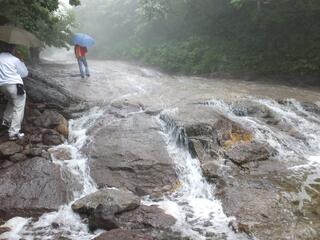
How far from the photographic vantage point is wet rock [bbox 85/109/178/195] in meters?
7.12

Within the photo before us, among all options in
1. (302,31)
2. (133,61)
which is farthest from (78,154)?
(133,61)

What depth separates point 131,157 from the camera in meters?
7.71

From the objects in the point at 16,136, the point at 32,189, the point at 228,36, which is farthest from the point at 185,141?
the point at 228,36

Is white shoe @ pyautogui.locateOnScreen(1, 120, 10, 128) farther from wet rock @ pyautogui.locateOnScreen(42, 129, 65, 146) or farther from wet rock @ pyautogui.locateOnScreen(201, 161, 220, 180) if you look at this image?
wet rock @ pyautogui.locateOnScreen(201, 161, 220, 180)

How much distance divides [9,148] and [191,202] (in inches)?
155

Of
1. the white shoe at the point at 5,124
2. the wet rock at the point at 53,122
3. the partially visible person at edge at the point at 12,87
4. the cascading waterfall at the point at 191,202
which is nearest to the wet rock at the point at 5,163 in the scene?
the partially visible person at edge at the point at 12,87

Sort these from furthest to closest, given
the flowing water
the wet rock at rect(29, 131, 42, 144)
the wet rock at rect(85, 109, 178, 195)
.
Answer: the wet rock at rect(29, 131, 42, 144)
the wet rock at rect(85, 109, 178, 195)
the flowing water

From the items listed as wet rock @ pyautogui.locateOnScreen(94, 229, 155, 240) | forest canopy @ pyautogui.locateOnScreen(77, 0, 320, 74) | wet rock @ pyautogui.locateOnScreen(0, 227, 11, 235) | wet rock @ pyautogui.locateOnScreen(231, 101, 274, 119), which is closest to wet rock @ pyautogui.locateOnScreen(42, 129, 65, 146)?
wet rock @ pyautogui.locateOnScreen(0, 227, 11, 235)

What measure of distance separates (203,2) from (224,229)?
622 inches

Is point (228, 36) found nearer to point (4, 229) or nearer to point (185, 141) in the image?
point (185, 141)

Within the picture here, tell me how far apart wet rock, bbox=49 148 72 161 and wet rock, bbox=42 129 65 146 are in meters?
0.31

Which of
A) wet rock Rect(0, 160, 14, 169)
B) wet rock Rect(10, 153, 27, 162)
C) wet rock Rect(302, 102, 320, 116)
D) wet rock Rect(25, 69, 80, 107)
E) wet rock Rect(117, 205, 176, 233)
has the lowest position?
wet rock Rect(117, 205, 176, 233)

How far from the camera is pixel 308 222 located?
5.60 metres

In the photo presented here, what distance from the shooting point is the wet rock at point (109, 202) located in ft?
19.6
